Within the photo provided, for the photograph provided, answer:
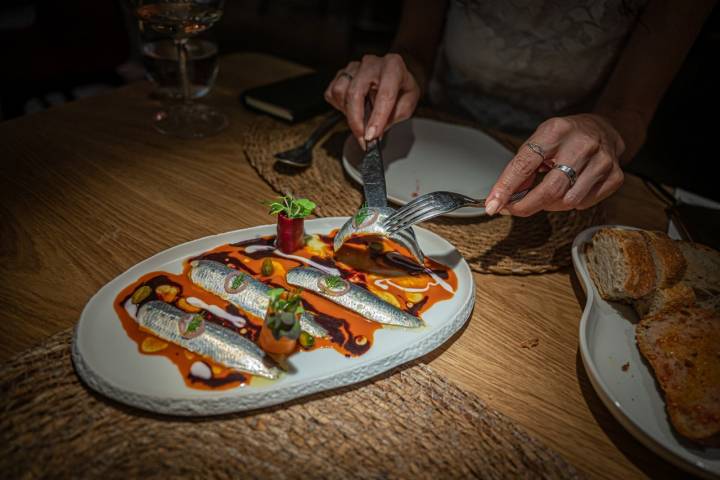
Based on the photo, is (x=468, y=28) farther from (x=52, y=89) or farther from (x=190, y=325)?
(x=52, y=89)

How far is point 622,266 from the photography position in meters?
0.89

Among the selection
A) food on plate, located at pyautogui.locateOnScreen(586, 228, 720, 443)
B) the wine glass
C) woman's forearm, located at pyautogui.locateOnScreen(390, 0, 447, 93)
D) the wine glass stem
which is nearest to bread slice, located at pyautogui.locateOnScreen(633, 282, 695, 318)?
food on plate, located at pyautogui.locateOnScreen(586, 228, 720, 443)

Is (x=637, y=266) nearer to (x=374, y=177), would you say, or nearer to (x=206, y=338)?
(x=374, y=177)

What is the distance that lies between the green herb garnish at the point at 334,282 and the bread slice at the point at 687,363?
1.74 ft

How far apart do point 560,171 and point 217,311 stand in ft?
2.32

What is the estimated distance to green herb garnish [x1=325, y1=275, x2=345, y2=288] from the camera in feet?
2.84

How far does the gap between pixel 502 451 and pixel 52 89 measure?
2.97 m

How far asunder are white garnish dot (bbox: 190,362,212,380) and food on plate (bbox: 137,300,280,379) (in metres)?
0.02

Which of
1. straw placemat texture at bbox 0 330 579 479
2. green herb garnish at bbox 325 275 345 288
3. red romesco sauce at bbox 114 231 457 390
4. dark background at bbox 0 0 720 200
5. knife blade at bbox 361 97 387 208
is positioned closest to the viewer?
straw placemat texture at bbox 0 330 579 479

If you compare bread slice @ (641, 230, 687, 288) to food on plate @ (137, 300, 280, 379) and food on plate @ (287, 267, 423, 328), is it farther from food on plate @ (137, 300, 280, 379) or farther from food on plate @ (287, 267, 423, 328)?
food on plate @ (137, 300, 280, 379)

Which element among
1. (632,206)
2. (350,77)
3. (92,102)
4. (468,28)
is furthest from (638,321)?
(92,102)

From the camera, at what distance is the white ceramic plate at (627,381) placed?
67cm

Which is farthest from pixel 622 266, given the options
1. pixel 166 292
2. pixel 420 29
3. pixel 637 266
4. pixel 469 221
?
pixel 420 29

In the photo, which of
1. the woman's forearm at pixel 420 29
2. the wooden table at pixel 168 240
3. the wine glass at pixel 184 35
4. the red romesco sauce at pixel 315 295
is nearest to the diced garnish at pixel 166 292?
the red romesco sauce at pixel 315 295
